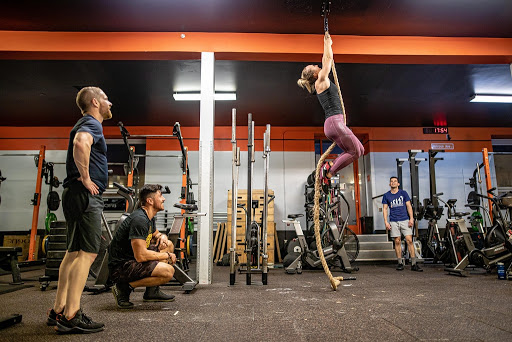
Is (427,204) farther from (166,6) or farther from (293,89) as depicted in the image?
(166,6)

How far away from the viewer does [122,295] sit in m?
2.84

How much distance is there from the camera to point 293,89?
6965mm

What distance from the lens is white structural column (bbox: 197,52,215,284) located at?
421 cm

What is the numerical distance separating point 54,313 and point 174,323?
2.62ft

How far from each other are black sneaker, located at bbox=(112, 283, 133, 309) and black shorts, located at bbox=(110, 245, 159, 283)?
0.08 m

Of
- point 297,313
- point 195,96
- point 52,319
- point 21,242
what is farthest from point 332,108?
point 21,242

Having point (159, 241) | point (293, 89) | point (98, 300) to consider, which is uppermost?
point (293, 89)

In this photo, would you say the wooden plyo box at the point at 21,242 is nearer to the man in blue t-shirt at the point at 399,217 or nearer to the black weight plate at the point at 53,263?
the black weight plate at the point at 53,263

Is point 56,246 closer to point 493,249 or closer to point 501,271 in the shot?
point 501,271

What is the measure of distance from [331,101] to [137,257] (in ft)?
7.05

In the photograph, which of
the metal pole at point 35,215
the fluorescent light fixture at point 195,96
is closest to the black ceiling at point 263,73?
the fluorescent light fixture at point 195,96

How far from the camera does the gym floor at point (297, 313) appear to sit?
194 centimetres

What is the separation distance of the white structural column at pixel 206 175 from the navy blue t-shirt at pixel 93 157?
6.80 ft

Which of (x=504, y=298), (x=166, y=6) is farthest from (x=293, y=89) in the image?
(x=504, y=298)
